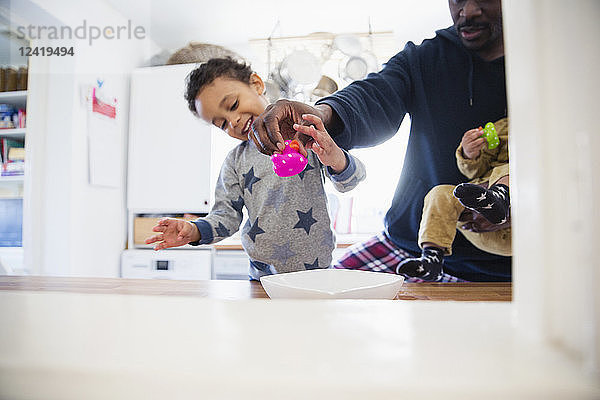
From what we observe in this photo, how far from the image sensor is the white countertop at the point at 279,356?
13 cm

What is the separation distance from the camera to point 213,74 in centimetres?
129

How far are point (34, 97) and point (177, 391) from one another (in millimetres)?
2787

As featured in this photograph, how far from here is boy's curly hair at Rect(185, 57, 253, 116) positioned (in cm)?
129

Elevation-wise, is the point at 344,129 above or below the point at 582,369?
above

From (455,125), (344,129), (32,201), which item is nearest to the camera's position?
(344,129)

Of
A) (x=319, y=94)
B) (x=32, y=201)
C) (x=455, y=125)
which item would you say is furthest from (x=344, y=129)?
(x=32, y=201)

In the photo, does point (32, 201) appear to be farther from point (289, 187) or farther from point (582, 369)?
point (582, 369)

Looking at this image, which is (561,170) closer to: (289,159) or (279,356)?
(279,356)

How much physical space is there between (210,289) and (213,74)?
81 centimetres

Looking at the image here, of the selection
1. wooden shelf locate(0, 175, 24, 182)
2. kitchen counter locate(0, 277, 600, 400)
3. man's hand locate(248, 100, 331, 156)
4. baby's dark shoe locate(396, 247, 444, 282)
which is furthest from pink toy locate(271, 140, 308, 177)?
wooden shelf locate(0, 175, 24, 182)

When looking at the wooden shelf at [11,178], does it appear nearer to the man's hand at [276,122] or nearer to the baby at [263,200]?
the baby at [263,200]

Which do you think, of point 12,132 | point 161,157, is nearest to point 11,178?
point 12,132

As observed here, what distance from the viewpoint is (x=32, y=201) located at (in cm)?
237

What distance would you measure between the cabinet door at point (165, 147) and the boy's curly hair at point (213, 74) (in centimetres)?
140
